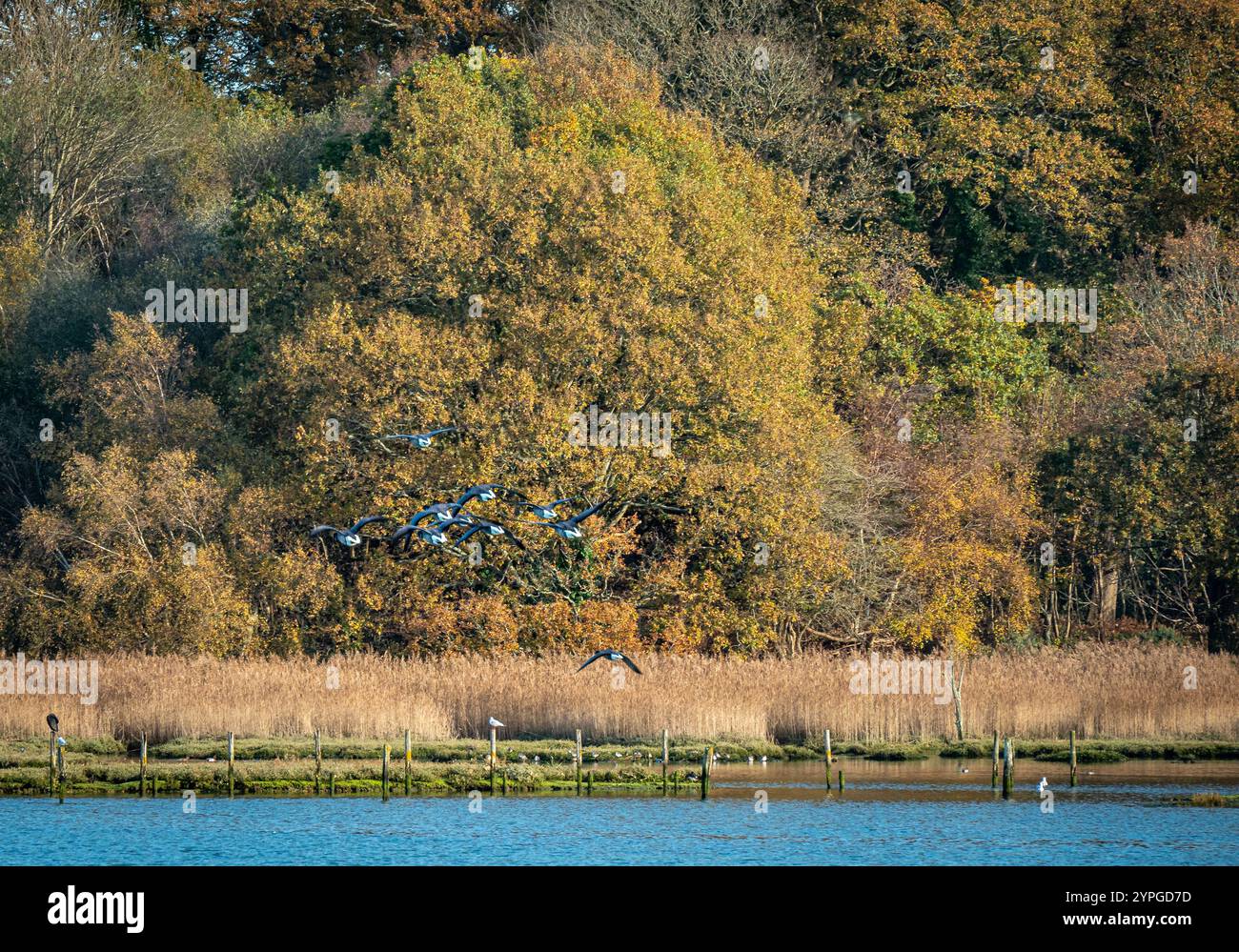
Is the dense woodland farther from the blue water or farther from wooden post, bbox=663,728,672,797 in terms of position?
the blue water

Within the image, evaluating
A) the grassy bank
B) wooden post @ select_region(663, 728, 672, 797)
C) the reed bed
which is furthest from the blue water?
the reed bed

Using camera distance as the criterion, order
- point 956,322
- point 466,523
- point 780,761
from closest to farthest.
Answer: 1. point 780,761
2. point 466,523
3. point 956,322

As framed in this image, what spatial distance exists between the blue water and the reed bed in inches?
167

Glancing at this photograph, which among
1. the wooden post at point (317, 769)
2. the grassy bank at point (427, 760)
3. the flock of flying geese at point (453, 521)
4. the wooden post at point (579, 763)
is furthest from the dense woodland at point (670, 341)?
the wooden post at point (317, 769)

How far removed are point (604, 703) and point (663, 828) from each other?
7.88 metres

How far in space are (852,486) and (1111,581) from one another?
8563mm

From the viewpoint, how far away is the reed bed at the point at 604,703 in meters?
43.6

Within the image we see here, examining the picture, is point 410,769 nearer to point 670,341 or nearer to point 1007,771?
point 1007,771

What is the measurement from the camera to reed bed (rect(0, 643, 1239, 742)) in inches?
1716

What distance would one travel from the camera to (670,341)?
173 feet

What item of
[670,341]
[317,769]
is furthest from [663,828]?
[670,341]
